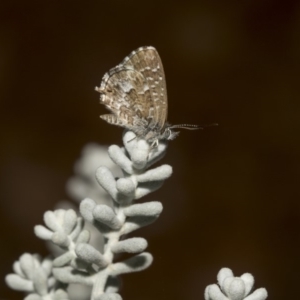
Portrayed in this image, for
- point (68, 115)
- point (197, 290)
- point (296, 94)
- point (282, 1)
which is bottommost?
point (197, 290)

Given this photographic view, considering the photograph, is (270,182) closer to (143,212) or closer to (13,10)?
(13,10)

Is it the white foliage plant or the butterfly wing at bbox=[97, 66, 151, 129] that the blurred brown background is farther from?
the white foliage plant

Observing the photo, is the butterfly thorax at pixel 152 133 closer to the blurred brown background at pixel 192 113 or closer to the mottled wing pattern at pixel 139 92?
the mottled wing pattern at pixel 139 92

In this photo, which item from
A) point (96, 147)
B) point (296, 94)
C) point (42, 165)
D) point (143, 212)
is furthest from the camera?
point (296, 94)

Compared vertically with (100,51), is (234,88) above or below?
below

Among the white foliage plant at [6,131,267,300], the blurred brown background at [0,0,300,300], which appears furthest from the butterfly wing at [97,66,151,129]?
the blurred brown background at [0,0,300,300]

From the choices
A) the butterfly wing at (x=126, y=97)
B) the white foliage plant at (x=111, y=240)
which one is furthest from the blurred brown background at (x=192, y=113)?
the white foliage plant at (x=111, y=240)

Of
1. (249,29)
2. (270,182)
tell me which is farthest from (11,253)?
(249,29)
